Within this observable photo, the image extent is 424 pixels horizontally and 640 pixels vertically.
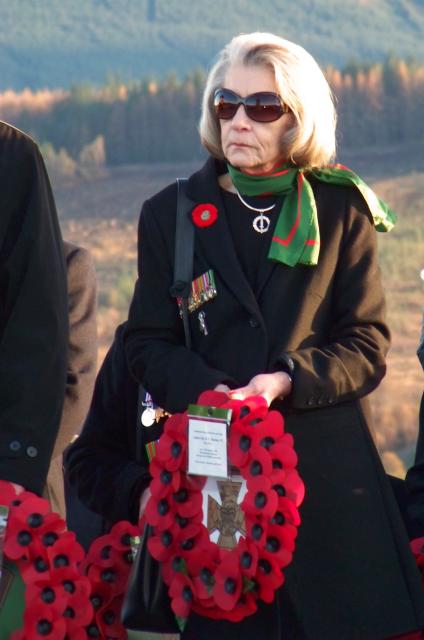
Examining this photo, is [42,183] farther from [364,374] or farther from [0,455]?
[364,374]

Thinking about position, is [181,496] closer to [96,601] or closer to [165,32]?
[96,601]

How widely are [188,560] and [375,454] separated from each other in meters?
0.55

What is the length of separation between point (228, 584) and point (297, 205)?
0.97 metres

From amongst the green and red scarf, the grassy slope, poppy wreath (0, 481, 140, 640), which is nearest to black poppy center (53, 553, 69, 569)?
poppy wreath (0, 481, 140, 640)

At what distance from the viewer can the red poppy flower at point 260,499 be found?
3.30 metres

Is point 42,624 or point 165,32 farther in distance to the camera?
point 165,32

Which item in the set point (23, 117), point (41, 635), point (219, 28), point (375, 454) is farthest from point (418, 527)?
point (219, 28)

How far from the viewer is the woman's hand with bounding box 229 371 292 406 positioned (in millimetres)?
3389

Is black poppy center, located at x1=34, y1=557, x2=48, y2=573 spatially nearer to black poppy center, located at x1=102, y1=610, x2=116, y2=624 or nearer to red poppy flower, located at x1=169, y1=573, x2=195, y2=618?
red poppy flower, located at x1=169, y1=573, x2=195, y2=618

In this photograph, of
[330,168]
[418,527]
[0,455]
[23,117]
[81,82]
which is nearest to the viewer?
[0,455]

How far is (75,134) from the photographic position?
27.0 meters

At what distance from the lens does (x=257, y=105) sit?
12.0 feet

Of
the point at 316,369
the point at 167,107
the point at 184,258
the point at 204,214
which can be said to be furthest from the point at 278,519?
the point at 167,107

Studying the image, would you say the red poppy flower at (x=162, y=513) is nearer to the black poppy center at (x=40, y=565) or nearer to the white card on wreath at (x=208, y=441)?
the white card on wreath at (x=208, y=441)
